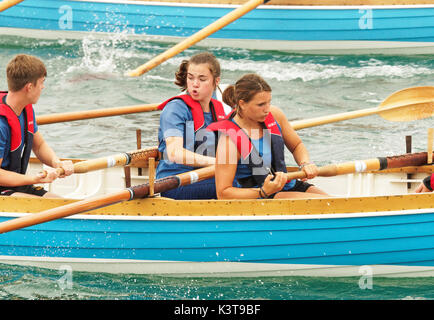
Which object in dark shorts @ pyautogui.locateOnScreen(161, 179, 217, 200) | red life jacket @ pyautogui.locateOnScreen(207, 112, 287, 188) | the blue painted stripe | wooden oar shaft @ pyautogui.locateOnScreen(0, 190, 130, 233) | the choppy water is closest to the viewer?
wooden oar shaft @ pyautogui.locateOnScreen(0, 190, 130, 233)

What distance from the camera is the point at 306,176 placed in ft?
17.9

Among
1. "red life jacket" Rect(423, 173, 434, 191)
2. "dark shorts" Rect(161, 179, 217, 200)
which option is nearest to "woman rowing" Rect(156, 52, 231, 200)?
"dark shorts" Rect(161, 179, 217, 200)

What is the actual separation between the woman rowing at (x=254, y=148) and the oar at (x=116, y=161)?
886 mm

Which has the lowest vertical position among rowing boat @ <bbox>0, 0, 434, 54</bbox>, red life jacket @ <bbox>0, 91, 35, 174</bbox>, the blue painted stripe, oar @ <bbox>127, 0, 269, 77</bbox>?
the blue painted stripe

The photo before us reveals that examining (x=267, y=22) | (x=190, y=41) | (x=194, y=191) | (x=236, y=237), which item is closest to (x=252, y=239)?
(x=236, y=237)

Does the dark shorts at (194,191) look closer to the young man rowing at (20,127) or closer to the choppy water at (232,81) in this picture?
the young man rowing at (20,127)

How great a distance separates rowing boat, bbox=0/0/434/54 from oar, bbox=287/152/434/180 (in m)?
6.68

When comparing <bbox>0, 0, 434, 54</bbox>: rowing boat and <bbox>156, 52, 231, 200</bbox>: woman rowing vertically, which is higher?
<bbox>0, 0, 434, 54</bbox>: rowing boat

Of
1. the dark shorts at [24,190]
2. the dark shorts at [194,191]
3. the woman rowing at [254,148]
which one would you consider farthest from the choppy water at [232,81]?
the woman rowing at [254,148]

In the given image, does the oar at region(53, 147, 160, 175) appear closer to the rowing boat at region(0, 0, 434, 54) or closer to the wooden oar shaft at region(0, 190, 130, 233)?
the wooden oar shaft at region(0, 190, 130, 233)

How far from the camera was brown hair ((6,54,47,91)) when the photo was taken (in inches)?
216

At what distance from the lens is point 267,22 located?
508 inches
